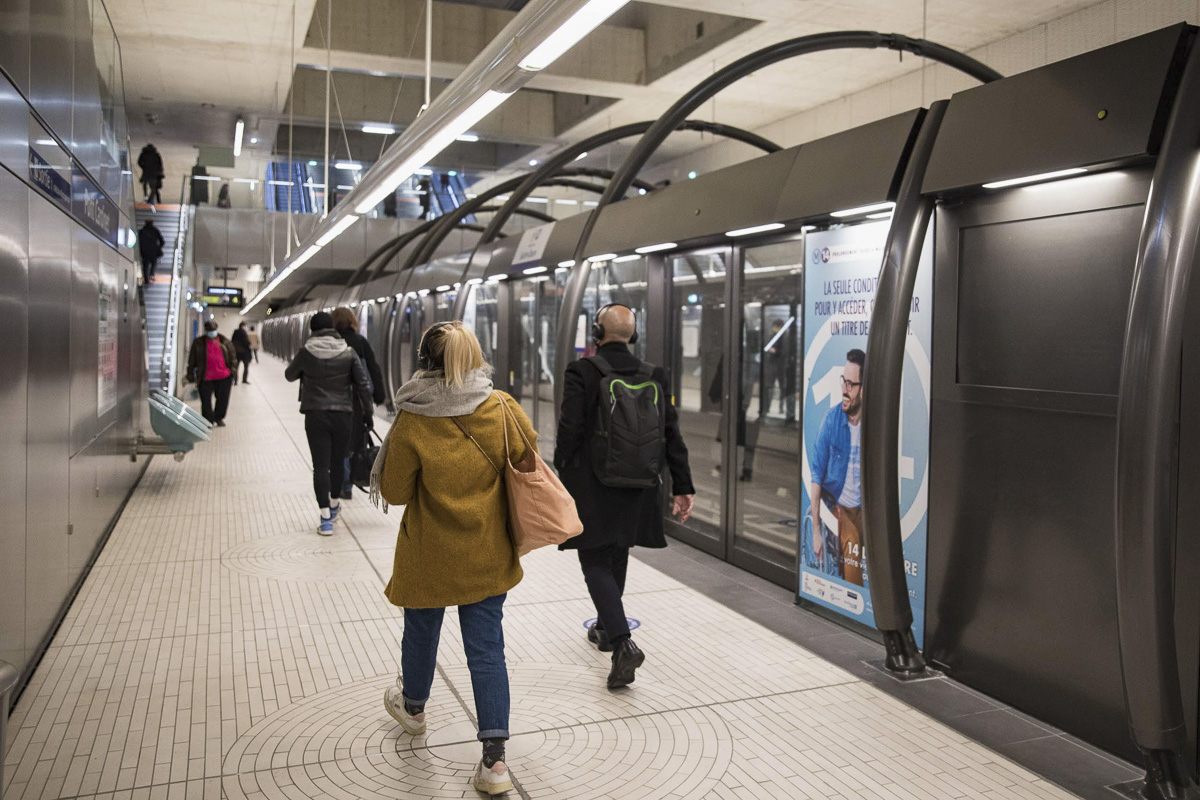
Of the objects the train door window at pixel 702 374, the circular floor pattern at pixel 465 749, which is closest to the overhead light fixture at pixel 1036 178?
the circular floor pattern at pixel 465 749

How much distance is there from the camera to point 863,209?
187 inches

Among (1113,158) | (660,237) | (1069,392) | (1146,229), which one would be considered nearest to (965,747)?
(1069,392)

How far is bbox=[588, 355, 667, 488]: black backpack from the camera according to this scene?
13.9 ft

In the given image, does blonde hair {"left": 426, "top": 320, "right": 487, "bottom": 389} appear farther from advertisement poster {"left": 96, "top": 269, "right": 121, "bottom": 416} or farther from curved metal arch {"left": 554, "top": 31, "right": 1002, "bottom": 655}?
advertisement poster {"left": 96, "top": 269, "right": 121, "bottom": 416}

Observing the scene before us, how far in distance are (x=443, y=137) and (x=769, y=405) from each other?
8.82 feet

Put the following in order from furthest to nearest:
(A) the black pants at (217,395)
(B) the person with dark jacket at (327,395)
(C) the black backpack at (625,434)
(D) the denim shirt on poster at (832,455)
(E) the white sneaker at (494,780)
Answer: (A) the black pants at (217,395), (B) the person with dark jacket at (327,395), (D) the denim shirt on poster at (832,455), (C) the black backpack at (625,434), (E) the white sneaker at (494,780)

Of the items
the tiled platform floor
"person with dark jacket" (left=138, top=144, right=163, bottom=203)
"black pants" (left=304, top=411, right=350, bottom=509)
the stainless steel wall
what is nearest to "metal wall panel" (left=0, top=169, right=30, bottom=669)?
the stainless steel wall

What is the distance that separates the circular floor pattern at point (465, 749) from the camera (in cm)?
335

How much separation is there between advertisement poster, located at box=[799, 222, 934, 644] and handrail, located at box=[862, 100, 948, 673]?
0.28 meters

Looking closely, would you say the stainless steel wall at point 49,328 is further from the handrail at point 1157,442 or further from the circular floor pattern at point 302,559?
the handrail at point 1157,442

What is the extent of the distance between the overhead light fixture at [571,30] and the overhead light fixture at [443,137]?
1.33 ft

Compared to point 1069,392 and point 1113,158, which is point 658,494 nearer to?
point 1069,392

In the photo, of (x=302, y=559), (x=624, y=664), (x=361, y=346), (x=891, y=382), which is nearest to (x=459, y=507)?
(x=624, y=664)

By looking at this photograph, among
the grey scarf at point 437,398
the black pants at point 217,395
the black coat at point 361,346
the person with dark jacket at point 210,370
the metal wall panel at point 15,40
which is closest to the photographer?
the grey scarf at point 437,398
